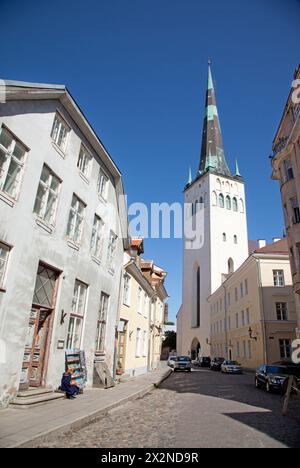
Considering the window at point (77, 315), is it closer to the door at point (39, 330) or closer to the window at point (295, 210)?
the door at point (39, 330)

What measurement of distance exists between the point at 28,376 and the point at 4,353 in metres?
1.89

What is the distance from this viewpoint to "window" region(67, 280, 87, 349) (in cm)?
1216

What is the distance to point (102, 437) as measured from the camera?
6.47 metres

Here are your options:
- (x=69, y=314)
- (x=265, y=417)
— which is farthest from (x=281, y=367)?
(x=69, y=314)

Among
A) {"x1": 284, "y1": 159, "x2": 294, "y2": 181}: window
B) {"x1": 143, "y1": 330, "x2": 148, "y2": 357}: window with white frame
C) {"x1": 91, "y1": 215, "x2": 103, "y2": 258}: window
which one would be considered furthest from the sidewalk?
{"x1": 284, "y1": 159, "x2": 294, "y2": 181}: window

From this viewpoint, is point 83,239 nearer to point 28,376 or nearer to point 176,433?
point 28,376

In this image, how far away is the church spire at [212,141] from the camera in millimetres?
77312

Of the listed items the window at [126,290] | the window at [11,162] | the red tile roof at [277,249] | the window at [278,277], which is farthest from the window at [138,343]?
the red tile roof at [277,249]

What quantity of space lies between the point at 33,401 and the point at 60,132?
8.68 m

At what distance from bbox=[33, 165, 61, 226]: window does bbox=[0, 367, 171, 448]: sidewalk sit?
5325 millimetres

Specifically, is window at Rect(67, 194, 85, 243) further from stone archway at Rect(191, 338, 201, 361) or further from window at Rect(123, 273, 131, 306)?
stone archway at Rect(191, 338, 201, 361)

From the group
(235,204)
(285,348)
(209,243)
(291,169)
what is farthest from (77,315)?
(235,204)

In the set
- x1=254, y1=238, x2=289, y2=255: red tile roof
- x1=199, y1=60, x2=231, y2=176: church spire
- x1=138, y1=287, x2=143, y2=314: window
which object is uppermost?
x1=199, y1=60, x2=231, y2=176: church spire
